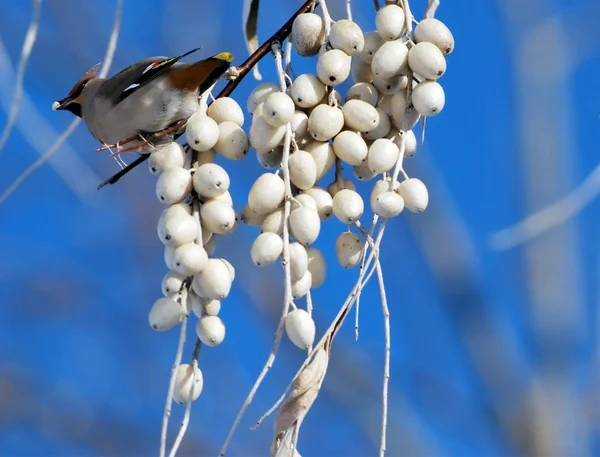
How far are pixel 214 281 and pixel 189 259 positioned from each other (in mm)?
35

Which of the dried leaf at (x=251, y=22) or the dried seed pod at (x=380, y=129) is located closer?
the dried seed pod at (x=380, y=129)

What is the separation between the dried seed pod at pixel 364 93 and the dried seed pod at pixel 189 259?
265 millimetres

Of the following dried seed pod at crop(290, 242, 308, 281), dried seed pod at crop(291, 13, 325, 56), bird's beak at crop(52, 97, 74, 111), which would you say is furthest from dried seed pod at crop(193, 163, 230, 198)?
bird's beak at crop(52, 97, 74, 111)

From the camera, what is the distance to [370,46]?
1.26 meters

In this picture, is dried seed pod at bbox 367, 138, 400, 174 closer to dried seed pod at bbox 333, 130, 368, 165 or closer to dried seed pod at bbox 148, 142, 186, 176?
dried seed pod at bbox 333, 130, 368, 165

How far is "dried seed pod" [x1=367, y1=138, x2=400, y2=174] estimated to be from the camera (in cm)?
115

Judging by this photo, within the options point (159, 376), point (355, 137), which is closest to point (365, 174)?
point (355, 137)

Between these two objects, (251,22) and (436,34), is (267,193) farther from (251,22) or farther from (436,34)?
(251,22)

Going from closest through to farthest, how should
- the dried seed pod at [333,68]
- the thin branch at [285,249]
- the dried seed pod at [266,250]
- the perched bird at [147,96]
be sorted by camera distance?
the thin branch at [285,249] < the dried seed pod at [266,250] < the dried seed pod at [333,68] < the perched bird at [147,96]

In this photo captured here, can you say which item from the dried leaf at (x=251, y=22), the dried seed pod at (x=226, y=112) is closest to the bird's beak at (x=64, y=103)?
the dried leaf at (x=251, y=22)

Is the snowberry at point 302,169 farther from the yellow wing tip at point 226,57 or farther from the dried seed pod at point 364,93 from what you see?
the yellow wing tip at point 226,57

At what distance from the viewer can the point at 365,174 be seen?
1.22 m

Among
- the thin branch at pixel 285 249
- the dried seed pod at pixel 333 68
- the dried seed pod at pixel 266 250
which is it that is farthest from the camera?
the dried seed pod at pixel 333 68

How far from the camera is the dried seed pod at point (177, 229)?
110 cm
